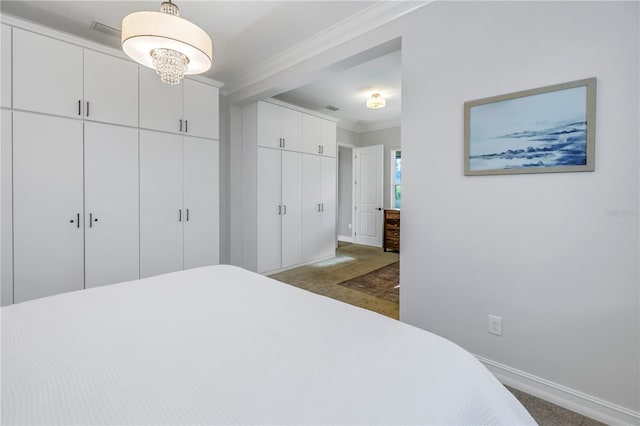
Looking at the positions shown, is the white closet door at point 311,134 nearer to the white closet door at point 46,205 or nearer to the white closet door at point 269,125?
the white closet door at point 269,125

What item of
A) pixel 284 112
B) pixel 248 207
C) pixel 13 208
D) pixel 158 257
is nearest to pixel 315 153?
pixel 284 112

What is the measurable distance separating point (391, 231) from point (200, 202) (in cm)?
384

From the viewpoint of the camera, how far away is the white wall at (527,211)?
4.86ft

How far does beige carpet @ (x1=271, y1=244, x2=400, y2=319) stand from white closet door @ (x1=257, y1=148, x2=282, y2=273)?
A: 289 millimetres

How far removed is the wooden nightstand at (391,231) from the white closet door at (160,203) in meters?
3.99

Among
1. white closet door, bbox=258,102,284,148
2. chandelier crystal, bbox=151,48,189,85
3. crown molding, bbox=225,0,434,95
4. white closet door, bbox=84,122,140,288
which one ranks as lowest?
white closet door, bbox=84,122,140,288

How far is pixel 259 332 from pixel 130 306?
639 millimetres

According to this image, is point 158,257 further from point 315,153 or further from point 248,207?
point 315,153

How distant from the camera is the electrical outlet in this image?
187cm

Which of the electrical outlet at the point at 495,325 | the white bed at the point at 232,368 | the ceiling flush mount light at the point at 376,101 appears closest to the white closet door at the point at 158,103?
the white bed at the point at 232,368

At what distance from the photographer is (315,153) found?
486 cm

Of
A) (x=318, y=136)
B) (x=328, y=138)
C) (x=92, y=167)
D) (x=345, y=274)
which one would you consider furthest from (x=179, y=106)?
(x=345, y=274)

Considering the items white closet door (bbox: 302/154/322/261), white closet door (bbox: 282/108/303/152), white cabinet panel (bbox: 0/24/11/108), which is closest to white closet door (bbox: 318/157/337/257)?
white closet door (bbox: 302/154/322/261)

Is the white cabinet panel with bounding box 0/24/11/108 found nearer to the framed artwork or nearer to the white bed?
the white bed
